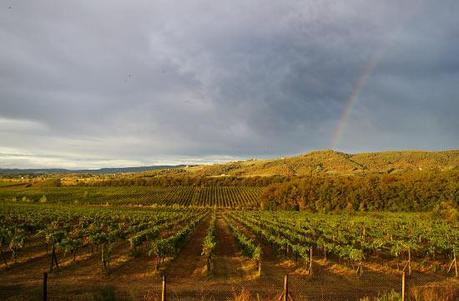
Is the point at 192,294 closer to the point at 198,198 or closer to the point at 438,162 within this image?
the point at 198,198

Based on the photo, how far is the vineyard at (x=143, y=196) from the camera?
11369cm

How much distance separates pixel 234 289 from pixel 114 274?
25.6 feet

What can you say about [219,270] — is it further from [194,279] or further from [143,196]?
[143,196]

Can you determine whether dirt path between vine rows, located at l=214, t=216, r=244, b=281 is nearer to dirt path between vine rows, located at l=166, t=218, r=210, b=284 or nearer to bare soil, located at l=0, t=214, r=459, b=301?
bare soil, located at l=0, t=214, r=459, b=301

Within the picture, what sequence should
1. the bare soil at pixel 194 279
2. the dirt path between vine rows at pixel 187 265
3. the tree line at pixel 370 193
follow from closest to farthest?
the bare soil at pixel 194 279 < the dirt path between vine rows at pixel 187 265 < the tree line at pixel 370 193

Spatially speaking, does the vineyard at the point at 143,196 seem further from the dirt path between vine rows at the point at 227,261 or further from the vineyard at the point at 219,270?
the vineyard at the point at 219,270

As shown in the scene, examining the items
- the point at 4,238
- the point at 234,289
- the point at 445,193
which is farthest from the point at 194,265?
the point at 445,193

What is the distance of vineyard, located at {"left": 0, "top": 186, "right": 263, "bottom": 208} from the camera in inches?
4476

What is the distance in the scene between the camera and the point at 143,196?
12431 cm

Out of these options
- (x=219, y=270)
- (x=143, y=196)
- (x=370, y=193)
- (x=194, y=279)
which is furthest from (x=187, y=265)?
(x=143, y=196)

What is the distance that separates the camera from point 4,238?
26.3 metres

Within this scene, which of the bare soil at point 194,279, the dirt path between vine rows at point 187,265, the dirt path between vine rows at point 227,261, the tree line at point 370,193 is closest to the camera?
the bare soil at point 194,279

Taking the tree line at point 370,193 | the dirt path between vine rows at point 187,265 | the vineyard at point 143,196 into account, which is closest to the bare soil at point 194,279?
the dirt path between vine rows at point 187,265

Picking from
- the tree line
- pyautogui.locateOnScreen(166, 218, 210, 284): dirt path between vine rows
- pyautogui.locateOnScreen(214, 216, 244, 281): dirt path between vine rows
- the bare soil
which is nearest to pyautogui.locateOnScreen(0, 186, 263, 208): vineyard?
the tree line
